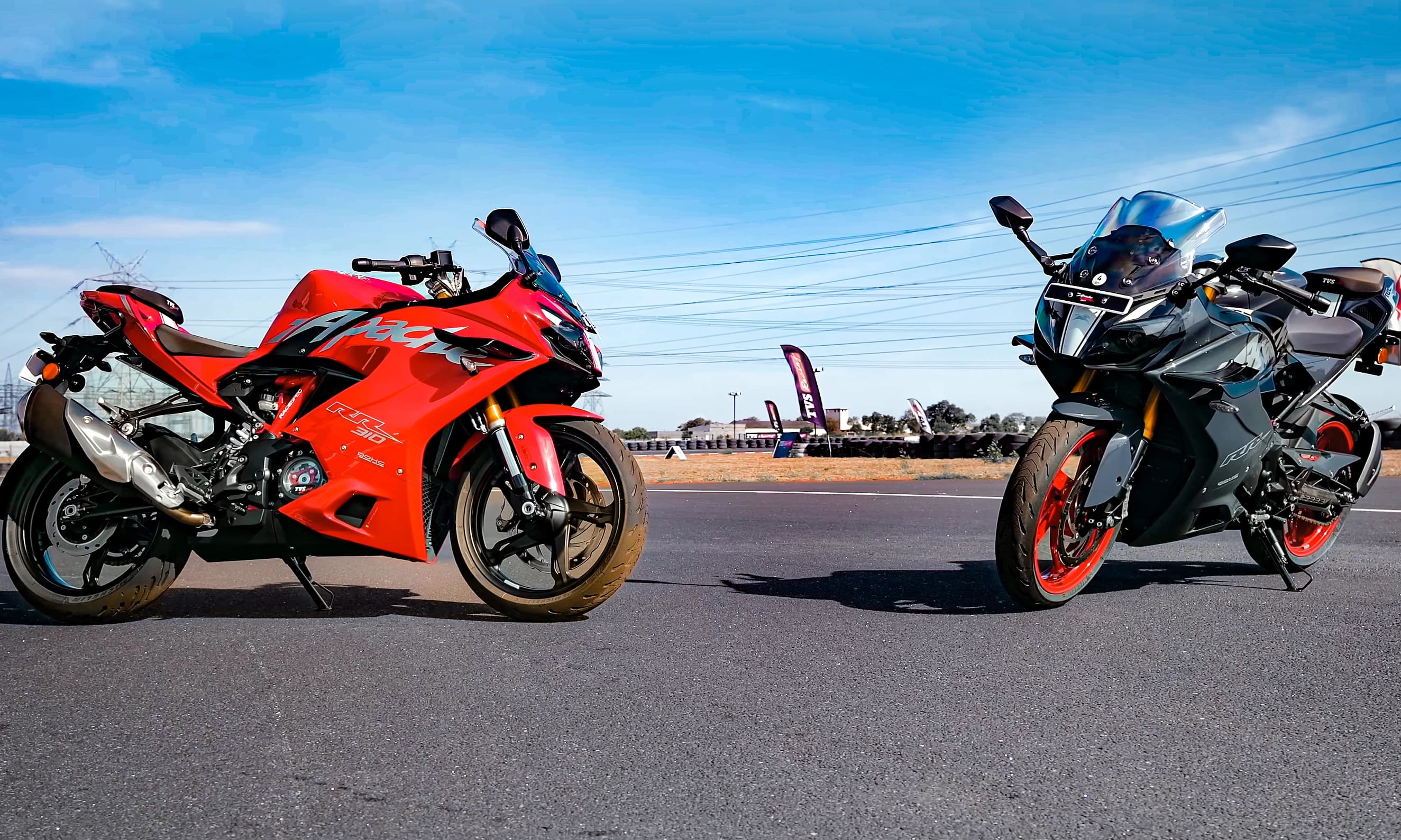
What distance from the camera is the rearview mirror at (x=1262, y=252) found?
432cm

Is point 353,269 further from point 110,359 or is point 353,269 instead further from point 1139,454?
point 1139,454

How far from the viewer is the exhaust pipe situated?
4.32 metres

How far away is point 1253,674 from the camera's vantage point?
3.48m

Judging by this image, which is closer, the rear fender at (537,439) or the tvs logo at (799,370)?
the rear fender at (537,439)

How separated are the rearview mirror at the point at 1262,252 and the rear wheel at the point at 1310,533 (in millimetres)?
1793

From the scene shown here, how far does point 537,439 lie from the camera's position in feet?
14.4

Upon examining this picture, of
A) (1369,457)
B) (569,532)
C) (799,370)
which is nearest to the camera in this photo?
(569,532)

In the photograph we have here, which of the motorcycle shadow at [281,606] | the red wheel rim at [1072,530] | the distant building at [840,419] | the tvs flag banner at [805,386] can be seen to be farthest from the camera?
the distant building at [840,419]

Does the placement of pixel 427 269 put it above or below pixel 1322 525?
above

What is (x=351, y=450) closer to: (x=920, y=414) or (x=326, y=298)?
(x=326, y=298)

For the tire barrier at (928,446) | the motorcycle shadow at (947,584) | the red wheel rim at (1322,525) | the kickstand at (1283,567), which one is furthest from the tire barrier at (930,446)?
the kickstand at (1283,567)

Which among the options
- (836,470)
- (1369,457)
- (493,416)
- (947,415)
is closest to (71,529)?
(493,416)

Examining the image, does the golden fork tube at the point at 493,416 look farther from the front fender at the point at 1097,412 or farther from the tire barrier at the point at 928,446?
the tire barrier at the point at 928,446

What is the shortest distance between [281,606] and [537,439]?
158 cm
